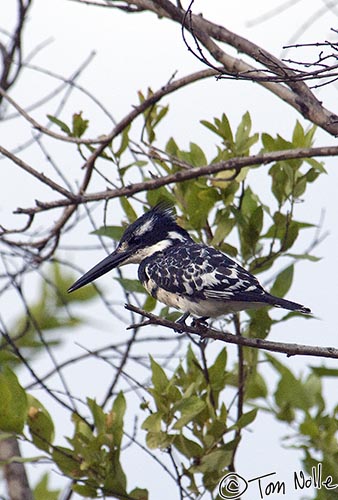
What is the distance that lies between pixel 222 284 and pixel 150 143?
34.6 inches

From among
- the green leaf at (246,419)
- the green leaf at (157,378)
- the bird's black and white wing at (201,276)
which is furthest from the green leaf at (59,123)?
the green leaf at (246,419)

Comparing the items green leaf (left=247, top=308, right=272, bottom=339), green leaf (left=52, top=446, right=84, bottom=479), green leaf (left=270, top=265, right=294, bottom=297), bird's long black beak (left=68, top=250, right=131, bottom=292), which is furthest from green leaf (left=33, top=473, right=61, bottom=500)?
green leaf (left=270, top=265, right=294, bottom=297)

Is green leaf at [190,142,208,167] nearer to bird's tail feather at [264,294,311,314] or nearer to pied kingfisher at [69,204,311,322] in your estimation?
pied kingfisher at [69,204,311,322]

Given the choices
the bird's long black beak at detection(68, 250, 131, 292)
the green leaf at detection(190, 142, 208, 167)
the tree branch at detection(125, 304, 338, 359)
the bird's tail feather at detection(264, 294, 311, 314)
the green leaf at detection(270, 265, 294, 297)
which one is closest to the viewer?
the tree branch at detection(125, 304, 338, 359)

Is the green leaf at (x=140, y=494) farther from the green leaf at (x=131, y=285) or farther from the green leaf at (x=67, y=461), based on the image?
the green leaf at (x=131, y=285)

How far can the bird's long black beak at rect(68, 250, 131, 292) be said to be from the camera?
4.41 m

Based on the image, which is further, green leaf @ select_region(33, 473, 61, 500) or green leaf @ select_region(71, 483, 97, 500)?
green leaf @ select_region(33, 473, 61, 500)

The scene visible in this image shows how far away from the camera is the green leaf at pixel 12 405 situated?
3568 mm

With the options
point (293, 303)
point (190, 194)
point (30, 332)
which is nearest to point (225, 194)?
point (190, 194)

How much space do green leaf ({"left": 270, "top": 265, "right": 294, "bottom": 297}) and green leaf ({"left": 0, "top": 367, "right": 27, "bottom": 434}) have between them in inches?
43.1

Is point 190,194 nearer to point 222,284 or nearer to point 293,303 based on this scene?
point 222,284

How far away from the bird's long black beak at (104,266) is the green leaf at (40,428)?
92 cm

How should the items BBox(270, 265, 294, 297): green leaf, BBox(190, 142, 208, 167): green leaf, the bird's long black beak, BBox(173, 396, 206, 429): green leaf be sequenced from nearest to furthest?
BBox(173, 396, 206, 429): green leaf
BBox(270, 265, 294, 297): green leaf
BBox(190, 142, 208, 167): green leaf
the bird's long black beak

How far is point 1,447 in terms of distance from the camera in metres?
3.96
